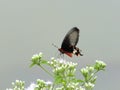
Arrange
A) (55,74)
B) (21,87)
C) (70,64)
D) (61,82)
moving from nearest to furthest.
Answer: (61,82) → (55,74) → (70,64) → (21,87)

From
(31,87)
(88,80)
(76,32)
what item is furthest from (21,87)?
(76,32)

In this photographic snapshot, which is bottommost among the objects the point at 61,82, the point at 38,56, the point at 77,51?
the point at 61,82

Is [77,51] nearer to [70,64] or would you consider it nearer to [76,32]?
[76,32]

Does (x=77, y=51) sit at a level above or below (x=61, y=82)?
above

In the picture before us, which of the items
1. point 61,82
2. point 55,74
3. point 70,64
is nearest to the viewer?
point 61,82
